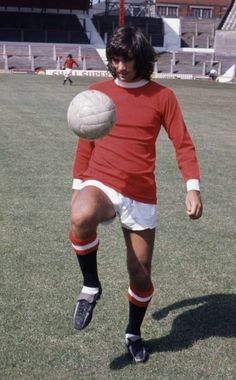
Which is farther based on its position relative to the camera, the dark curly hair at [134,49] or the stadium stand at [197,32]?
the stadium stand at [197,32]

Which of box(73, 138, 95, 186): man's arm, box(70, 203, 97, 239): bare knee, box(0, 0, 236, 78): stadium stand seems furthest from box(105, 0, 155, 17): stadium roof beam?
box(70, 203, 97, 239): bare knee

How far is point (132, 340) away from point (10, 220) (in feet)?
11.4

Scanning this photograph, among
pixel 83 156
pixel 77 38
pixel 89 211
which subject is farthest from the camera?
pixel 77 38

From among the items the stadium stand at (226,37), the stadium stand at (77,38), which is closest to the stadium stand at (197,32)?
the stadium stand at (77,38)

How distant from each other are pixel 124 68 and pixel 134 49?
12cm

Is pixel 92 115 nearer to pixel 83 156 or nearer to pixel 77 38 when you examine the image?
pixel 83 156

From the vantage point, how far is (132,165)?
3836 mm

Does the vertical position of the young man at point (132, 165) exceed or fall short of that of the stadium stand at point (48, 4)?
it exceeds it

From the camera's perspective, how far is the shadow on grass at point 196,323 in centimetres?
411

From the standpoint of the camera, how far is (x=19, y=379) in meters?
3.63

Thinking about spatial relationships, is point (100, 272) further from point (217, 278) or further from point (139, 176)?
point (139, 176)

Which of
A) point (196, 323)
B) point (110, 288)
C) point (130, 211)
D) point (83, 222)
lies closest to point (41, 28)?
point (110, 288)

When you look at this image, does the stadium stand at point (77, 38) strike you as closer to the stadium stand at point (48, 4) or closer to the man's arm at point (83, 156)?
the stadium stand at point (48, 4)

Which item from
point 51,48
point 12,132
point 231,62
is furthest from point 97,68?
point 12,132
